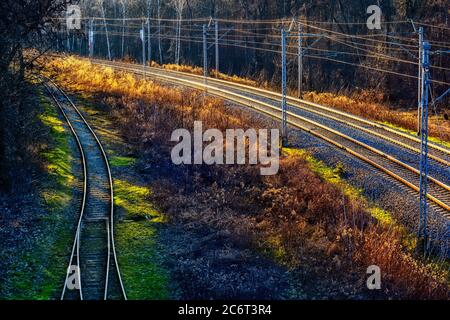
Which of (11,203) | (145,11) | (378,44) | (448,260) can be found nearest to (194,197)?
(11,203)

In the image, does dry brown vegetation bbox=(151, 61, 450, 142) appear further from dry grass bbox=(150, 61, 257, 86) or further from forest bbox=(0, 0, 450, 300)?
forest bbox=(0, 0, 450, 300)

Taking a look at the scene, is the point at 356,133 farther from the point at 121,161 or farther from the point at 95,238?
the point at 95,238

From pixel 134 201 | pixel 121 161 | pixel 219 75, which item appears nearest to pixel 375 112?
pixel 121 161

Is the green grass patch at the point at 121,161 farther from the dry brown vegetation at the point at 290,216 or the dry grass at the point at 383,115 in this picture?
the dry grass at the point at 383,115

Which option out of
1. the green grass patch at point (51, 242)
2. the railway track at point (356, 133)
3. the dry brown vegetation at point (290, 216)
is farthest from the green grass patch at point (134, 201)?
the railway track at point (356, 133)

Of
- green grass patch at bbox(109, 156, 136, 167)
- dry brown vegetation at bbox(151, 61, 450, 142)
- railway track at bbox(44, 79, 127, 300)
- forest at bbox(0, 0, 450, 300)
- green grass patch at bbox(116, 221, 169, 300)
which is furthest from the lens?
dry brown vegetation at bbox(151, 61, 450, 142)

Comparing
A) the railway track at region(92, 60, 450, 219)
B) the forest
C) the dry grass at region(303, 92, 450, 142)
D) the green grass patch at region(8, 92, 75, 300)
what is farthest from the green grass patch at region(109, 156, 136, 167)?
the dry grass at region(303, 92, 450, 142)

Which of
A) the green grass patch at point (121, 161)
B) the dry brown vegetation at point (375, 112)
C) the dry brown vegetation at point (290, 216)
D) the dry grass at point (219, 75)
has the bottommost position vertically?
the dry brown vegetation at point (290, 216)
